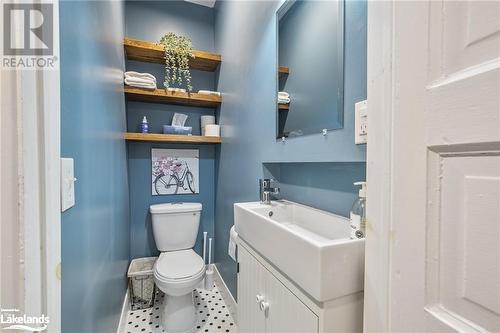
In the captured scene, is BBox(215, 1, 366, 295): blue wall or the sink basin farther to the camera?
BBox(215, 1, 366, 295): blue wall

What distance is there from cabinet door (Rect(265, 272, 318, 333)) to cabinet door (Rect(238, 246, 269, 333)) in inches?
2.1

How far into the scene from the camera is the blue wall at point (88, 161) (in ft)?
2.03

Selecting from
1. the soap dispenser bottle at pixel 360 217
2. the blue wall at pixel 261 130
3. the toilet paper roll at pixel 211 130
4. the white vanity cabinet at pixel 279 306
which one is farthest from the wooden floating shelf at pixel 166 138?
the soap dispenser bottle at pixel 360 217

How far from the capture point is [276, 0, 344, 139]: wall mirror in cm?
87

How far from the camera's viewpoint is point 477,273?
1.05ft

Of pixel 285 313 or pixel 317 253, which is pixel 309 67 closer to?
pixel 317 253

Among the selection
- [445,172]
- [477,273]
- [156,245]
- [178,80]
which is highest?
[178,80]

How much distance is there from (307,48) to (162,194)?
1826 mm

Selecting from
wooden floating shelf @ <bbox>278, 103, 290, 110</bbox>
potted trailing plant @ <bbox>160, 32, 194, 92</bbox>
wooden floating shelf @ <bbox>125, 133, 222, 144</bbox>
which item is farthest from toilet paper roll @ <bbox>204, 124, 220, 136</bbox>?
wooden floating shelf @ <bbox>278, 103, 290, 110</bbox>

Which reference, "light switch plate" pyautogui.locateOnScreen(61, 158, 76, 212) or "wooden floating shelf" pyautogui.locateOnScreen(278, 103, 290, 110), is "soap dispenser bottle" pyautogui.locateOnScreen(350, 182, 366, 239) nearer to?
"wooden floating shelf" pyautogui.locateOnScreen(278, 103, 290, 110)

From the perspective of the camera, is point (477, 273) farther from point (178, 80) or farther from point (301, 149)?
point (178, 80)

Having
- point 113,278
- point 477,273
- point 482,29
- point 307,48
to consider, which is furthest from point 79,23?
point 113,278

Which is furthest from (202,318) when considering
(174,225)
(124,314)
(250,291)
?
(250,291)

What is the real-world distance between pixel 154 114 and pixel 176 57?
1.90 ft
